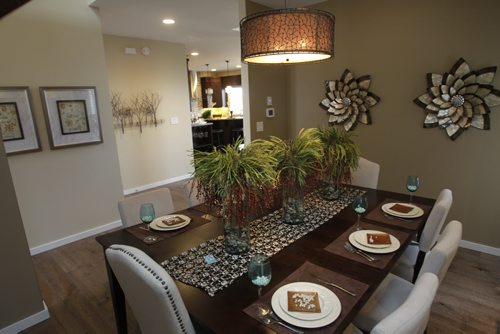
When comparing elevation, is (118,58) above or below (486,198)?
above

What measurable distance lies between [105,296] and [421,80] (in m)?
3.47

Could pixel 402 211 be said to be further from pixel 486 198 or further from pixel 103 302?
pixel 103 302

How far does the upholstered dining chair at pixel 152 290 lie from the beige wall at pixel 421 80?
Result: 113 inches

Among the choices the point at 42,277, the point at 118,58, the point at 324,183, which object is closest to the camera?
the point at 324,183

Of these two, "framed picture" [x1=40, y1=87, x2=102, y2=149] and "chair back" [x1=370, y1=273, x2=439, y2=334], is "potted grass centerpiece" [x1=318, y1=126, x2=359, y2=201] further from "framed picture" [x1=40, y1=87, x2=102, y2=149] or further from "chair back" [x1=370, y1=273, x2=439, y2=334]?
"framed picture" [x1=40, y1=87, x2=102, y2=149]

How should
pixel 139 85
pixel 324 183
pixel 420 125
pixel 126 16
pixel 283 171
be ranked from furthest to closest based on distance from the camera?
pixel 139 85
pixel 126 16
pixel 420 125
pixel 324 183
pixel 283 171

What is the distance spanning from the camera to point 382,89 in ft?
10.1

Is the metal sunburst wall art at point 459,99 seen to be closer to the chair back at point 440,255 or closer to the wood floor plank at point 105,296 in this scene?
the wood floor plank at point 105,296

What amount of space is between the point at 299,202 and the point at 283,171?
23 centimetres

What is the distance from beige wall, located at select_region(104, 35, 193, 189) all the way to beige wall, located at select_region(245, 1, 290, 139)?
5.84ft

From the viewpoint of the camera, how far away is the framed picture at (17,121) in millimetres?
2668

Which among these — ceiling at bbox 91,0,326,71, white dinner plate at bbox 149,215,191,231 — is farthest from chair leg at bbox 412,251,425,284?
ceiling at bbox 91,0,326,71

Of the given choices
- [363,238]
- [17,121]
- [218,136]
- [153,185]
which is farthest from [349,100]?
[218,136]

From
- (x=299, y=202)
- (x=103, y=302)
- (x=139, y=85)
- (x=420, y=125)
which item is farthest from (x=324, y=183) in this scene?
(x=139, y=85)
